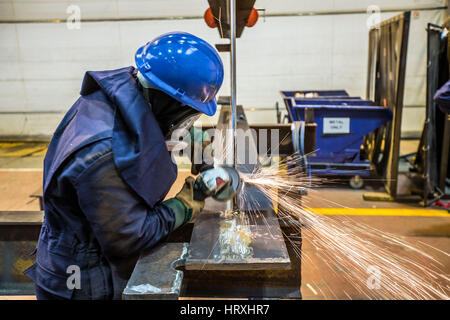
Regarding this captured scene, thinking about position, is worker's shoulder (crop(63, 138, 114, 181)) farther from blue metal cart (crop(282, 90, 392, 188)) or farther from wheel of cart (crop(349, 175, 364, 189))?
wheel of cart (crop(349, 175, 364, 189))

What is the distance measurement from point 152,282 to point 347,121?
434 cm

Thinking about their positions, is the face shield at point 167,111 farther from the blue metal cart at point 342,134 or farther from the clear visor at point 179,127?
the blue metal cart at point 342,134

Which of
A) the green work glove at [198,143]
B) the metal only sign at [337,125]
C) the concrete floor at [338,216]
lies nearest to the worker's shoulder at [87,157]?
the green work glove at [198,143]

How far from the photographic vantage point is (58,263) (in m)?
1.35

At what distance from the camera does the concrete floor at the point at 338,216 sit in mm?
2914

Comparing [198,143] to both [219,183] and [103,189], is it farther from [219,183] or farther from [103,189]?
[103,189]

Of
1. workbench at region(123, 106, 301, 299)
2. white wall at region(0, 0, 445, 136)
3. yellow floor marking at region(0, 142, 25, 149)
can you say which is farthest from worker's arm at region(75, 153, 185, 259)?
yellow floor marking at region(0, 142, 25, 149)

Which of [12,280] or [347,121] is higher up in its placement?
[347,121]

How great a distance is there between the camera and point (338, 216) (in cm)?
432

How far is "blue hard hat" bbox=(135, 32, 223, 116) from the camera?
1336mm

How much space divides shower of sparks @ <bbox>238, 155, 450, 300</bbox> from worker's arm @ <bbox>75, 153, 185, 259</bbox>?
83 cm

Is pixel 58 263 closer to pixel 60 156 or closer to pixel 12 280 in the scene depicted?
pixel 60 156
